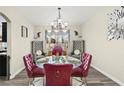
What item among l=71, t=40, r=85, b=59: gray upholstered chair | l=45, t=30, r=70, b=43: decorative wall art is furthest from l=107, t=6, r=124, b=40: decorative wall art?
l=45, t=30, r=70, b=43: decorative wall art

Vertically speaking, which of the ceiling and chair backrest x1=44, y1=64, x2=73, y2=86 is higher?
the ceiling

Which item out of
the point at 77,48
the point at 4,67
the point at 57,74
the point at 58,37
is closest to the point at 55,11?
the point at 4,67

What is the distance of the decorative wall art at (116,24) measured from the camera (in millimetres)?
4078

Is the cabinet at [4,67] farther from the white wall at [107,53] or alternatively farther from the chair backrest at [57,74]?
the white wall at [107,53]

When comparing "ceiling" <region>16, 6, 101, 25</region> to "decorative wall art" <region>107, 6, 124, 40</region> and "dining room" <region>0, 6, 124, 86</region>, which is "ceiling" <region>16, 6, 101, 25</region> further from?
"decorative wall art" <region>107, 6, 124, 40</region>

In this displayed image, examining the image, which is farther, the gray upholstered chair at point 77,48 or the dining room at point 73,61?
the gray upholstered chair at point 77,48

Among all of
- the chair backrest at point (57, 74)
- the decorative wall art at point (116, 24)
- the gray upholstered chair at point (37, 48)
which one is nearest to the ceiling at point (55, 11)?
the decorative wall art at point (116, 24)

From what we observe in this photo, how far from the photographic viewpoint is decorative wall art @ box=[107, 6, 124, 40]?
408 cm

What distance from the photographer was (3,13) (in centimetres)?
436

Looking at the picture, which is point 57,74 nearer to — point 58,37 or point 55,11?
point 55,11

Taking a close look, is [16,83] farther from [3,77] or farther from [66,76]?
[66,76]

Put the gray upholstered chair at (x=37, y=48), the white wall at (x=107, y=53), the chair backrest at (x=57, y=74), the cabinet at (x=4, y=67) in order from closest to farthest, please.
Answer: the chair backrest at (x=57, y=74), the white wall at (x=107, y=53), the cabinet at (x=4, y=67), the gray upholstered chair at (x=37, y=48)

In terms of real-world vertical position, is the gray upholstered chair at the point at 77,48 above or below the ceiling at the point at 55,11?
below
